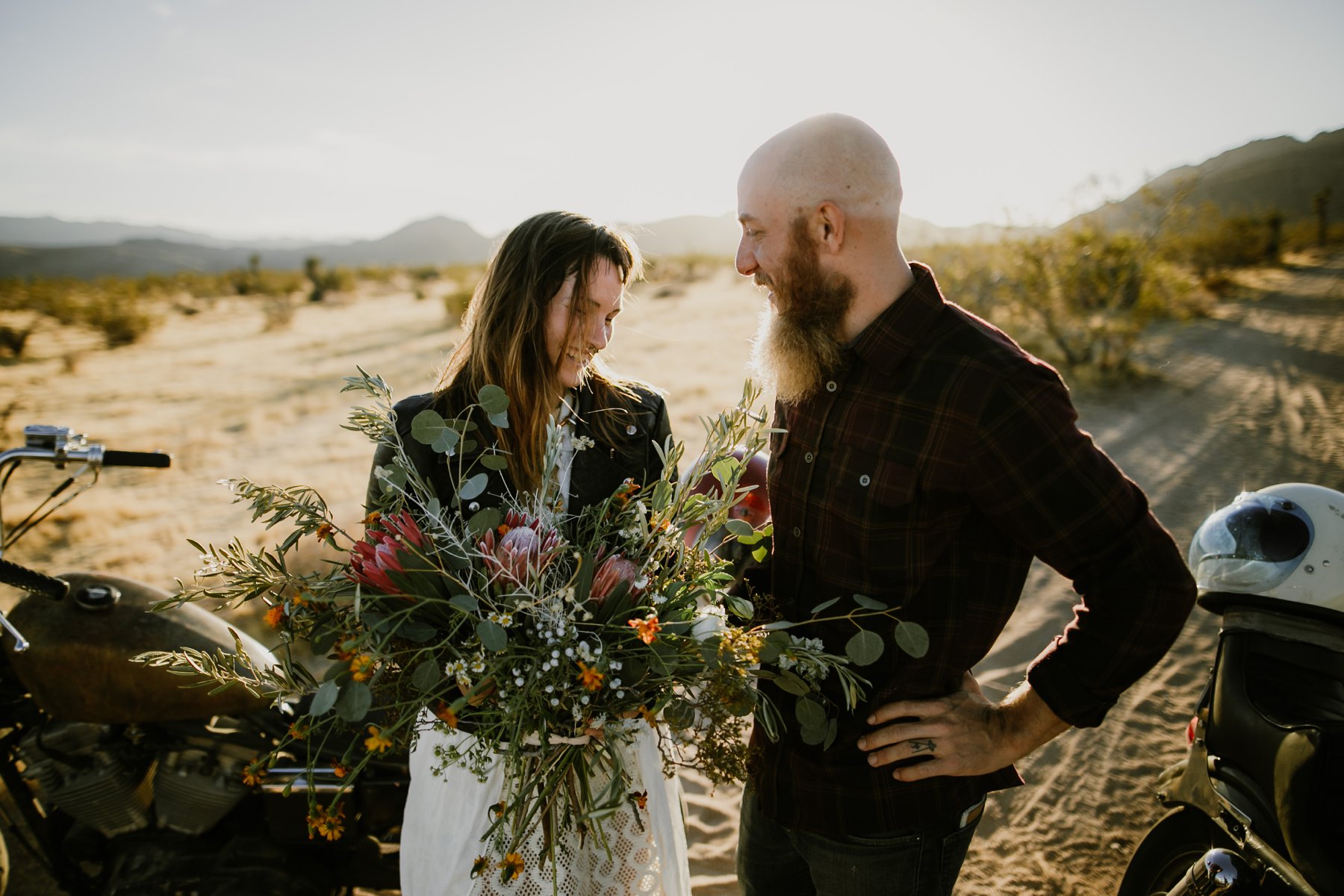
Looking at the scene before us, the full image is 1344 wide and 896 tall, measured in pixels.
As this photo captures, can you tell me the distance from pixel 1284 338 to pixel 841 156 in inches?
645

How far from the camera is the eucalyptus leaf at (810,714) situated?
128 centimetres

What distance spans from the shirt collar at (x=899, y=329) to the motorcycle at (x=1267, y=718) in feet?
3.95

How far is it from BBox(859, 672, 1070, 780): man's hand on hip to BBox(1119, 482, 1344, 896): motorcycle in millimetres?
710

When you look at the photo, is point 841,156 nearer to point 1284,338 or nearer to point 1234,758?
point 1234,758

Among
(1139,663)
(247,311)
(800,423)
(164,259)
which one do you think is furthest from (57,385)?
(164,259)

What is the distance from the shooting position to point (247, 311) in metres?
21.8

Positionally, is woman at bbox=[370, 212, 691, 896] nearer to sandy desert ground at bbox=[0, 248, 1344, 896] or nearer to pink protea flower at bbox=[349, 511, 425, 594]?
pink protea flower at bbox=[349, 511, 425, 594]

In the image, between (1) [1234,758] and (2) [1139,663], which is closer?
(2) [1139,663]

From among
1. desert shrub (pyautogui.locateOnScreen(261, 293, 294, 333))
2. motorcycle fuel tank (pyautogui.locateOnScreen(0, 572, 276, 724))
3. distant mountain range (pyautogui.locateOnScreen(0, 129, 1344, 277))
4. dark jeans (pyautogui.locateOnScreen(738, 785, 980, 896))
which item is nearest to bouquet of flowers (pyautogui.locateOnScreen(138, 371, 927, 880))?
dark jeans (pyautogui.locateOnScreen(738, 785, 980, 896))

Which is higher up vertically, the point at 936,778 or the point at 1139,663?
the point at 1139,663

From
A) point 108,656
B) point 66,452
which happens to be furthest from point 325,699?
point 66,452

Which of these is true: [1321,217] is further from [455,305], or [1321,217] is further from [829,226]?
[829,226]

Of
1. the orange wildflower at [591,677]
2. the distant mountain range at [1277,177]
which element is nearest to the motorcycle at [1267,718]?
the orange wildflower at [591,677]

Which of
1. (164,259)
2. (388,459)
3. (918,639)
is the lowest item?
(918,639)
